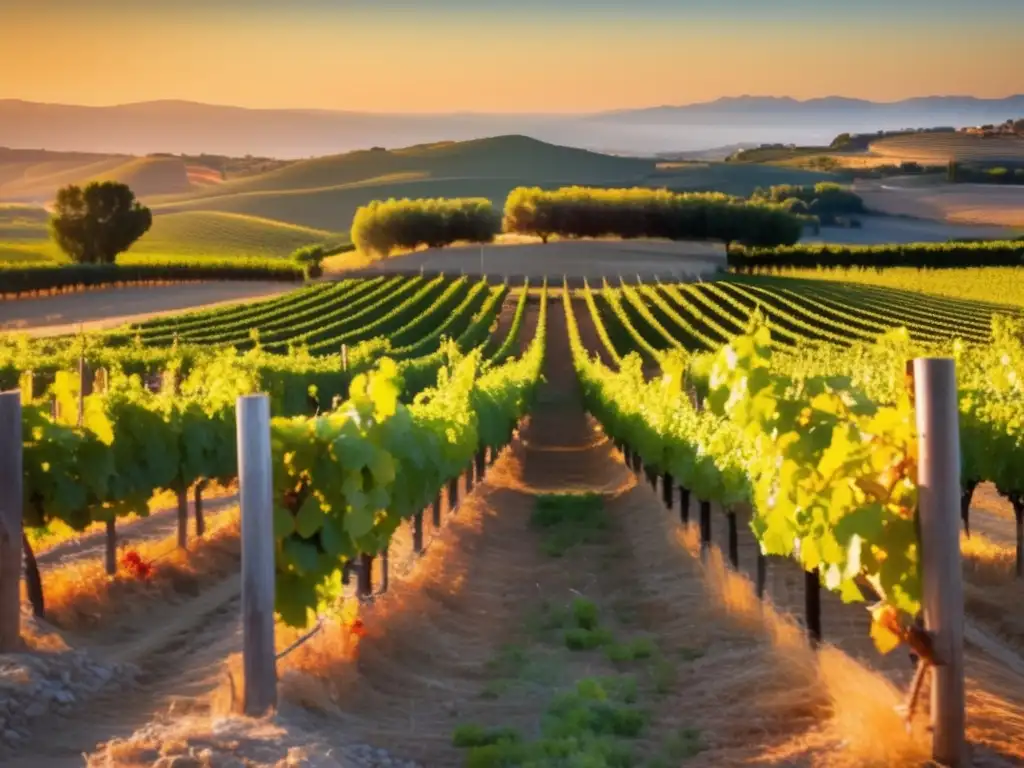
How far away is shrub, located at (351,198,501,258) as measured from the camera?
367 ft

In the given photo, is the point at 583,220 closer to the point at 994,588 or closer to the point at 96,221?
the point at 96,221

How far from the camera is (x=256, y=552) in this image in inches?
263

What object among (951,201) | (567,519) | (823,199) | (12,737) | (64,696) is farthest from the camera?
(823,199)

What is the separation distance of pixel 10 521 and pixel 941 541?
5.77 m

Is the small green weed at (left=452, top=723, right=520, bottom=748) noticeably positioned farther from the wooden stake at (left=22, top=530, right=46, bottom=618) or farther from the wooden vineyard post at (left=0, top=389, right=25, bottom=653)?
the wooden stake at (left=22, top=530, right=46, bottom=618)

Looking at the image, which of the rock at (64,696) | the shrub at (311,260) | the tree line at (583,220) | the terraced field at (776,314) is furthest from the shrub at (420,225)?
the rock at (64,696)

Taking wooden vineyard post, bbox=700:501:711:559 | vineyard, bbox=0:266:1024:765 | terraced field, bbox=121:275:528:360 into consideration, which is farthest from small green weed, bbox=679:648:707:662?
terraced field, bbox=121:275:528:360

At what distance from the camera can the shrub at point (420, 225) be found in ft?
367

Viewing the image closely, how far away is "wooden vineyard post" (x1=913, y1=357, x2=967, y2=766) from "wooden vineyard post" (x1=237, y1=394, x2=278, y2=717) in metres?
3.12

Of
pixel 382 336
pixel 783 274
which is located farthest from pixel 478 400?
pixel 783 274

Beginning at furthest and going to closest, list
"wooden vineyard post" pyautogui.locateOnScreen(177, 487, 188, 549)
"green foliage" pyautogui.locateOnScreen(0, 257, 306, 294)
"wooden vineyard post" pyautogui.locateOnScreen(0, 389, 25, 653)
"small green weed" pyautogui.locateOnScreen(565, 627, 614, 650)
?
"green foliage" pyautogui.locateOnScreen(0, 257, 306, 294) → "wooden vineyard post" pyautogui.locateOnScreen(177, 487, 188, 549) → "small green weed" pyautogui.locateOnScreen(565, 627, 614, 650) → "wooden vineyard post" pyautogui.locateOnScreen(0, 389, 25, 653)

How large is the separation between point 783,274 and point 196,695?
85.7 metres

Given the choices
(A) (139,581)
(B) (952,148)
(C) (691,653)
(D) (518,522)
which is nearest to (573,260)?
(D) (518,522)

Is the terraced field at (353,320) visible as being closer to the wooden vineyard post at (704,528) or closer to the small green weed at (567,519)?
the small green weed at (567,519)
